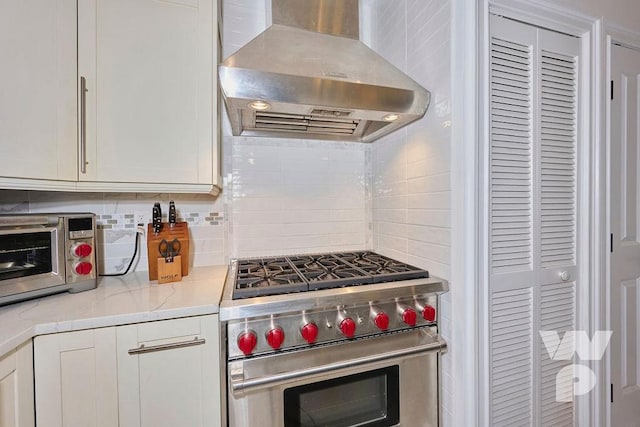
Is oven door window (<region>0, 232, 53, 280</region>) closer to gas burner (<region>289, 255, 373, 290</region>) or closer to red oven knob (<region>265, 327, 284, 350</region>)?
A: red oven knob (<region>265, 327, 284, 350</region>)

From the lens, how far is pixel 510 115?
1127 millimetres

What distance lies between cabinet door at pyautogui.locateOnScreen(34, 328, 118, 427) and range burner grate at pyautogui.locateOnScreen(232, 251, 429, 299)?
42 centimetres

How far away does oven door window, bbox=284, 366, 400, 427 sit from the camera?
1.03m

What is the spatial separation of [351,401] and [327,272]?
53 centimetres

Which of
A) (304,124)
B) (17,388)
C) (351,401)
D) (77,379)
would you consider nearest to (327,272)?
(351,401)

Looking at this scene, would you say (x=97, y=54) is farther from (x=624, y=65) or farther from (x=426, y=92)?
(x=624, y=65)

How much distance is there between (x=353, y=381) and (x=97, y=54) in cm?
165

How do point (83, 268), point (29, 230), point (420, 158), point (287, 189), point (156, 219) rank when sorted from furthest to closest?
1. point (287, 189)
2. point (420, 158)
3. point (156, 219)
4. point (83, 268)
5. point (29, 230)

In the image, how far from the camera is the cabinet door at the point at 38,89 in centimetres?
88

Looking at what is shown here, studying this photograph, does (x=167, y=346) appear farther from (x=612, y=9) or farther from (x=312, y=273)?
(x=612, y=9)

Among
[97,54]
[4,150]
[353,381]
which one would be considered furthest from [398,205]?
[4,150]

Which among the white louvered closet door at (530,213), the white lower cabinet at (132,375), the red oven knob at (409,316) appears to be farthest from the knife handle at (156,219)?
the white louvered closet door at (530,213)

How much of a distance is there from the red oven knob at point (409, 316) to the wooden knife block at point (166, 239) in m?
1.01

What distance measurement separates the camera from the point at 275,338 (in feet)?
3.08
